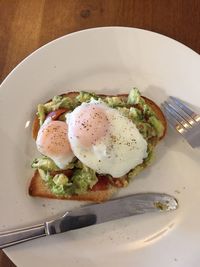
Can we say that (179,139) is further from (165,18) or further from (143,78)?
(165,18)

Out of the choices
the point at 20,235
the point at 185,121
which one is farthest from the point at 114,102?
the point at 20,235

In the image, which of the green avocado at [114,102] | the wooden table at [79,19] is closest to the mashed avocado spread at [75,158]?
the green avocado at [114,102]

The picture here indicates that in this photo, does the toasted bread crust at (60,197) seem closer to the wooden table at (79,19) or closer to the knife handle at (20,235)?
the knife handle at (20,235)

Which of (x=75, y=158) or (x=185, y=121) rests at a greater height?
(x=185, y=121)

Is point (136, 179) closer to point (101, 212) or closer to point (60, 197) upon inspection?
point (101, 212)

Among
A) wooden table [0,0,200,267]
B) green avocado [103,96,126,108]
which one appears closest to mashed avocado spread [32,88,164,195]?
green avocado [103,96,126,108]

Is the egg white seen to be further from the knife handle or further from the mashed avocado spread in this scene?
the knife handle
